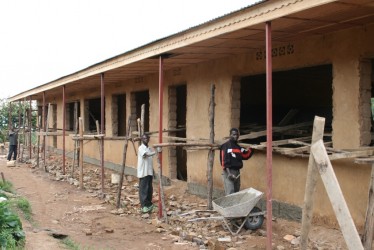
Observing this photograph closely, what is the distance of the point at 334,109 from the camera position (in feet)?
23.9

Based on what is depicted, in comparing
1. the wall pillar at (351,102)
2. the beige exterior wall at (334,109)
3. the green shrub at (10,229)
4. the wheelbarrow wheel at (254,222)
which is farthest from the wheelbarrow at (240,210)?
the green shrub at (10,229)

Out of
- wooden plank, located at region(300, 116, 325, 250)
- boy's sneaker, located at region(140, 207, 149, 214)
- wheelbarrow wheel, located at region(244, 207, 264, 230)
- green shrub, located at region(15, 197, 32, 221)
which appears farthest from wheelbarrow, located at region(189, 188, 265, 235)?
green shrub, located at region(15, 197, 32, 221)

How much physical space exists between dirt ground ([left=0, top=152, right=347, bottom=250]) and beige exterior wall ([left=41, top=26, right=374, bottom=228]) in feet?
1.96

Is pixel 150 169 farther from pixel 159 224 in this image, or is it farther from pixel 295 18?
pixel 295 18

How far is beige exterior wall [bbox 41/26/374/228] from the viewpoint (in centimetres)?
681

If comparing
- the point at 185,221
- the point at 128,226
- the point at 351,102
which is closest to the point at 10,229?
the point at 128,226

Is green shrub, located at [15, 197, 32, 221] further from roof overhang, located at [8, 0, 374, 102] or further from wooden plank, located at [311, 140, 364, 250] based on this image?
wooden plank, located at [311, 140, 364, 250]

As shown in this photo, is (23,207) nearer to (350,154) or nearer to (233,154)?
(233,154)

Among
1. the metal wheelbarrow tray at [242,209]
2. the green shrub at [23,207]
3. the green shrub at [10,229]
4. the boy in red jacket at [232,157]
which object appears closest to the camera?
the green shrub at [10,229]

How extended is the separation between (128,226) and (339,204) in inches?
226

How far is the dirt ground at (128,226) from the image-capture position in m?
7.00

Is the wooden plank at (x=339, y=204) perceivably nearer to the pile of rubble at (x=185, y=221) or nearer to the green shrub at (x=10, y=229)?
the pile of rubble at (x=185, y=221)

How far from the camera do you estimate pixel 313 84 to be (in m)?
12.5

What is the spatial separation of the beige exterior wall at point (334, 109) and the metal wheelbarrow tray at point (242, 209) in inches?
33.7
